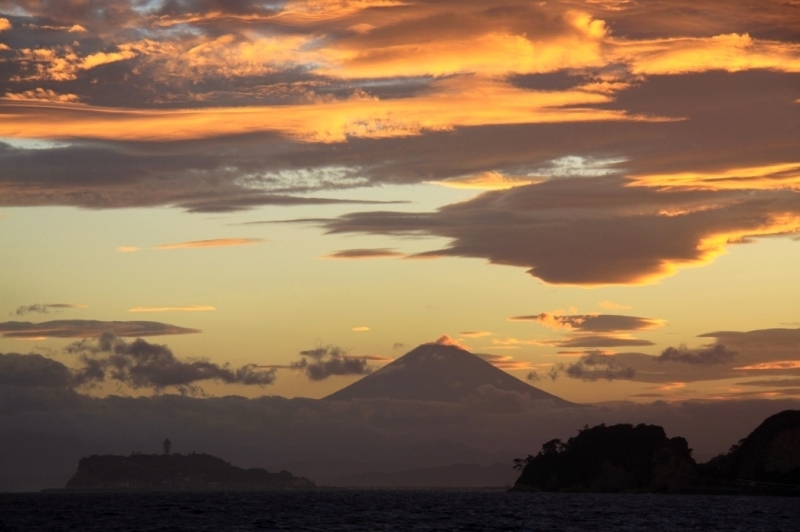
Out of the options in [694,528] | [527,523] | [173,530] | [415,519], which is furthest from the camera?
[415,519]

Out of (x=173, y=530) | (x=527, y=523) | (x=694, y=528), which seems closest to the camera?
(x=173, y=530)

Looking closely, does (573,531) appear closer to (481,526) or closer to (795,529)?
(481,526)

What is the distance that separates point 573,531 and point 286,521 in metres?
46.5

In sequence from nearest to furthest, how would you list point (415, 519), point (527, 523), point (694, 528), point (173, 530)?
point (173, 530), point (694, 528), point (527, 523), point (415, 519)

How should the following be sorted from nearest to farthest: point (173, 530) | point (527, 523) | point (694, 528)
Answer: point (173, 530) < point (694, 528) < point (527, 523)

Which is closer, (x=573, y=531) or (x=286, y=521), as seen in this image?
(x=573, y=531)

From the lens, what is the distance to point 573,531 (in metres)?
154

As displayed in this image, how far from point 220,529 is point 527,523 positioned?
160 feet

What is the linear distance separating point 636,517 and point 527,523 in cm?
2990

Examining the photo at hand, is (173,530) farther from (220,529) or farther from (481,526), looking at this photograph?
(481,526)

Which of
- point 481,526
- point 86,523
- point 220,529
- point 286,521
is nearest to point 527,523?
point 481,526

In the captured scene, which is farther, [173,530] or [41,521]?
[41,521]

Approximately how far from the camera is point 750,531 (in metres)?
152

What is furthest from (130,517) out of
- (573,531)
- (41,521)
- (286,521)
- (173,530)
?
(573,531)
